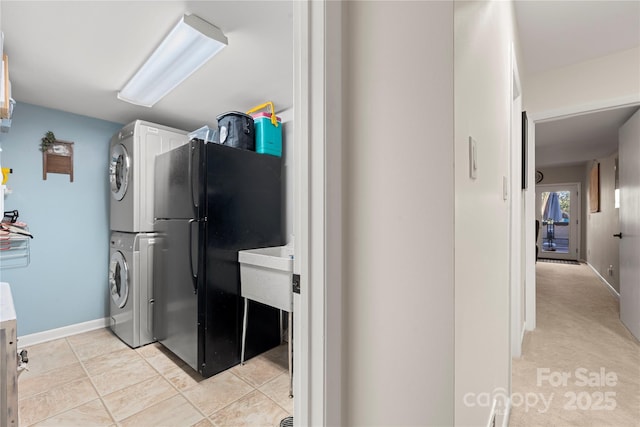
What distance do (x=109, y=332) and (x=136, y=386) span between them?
4.32 feet

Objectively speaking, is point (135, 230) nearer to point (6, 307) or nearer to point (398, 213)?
point (6, 307)

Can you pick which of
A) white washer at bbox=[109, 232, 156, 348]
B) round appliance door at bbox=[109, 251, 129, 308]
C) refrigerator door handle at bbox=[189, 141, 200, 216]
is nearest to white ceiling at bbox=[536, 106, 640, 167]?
refrigerator door handle at bbox=[189, 141, 200, 216]

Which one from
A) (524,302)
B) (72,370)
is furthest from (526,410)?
(72,370)

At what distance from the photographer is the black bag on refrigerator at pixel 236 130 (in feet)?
7.93

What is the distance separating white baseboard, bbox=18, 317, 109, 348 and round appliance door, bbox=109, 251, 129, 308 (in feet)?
1.26

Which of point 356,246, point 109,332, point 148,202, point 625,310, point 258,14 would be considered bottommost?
point 109,332

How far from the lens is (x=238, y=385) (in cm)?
200

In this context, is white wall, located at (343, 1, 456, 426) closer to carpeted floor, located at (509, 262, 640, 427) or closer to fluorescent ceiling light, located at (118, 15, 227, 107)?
fluorescent ceiling light, located at (118, 15, 227, 107)

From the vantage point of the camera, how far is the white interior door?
248cm

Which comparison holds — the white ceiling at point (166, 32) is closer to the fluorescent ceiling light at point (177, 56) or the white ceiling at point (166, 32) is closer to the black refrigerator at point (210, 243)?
the fluorescent ceiling light at point (177, 56)

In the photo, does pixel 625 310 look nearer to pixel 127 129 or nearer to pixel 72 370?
pixel 72 370

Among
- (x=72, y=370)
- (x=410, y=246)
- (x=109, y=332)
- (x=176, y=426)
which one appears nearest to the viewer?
(x=410, y=246)

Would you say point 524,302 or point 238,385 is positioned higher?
point 524,302

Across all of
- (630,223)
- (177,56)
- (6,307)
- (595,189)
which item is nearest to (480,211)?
(6,307)
